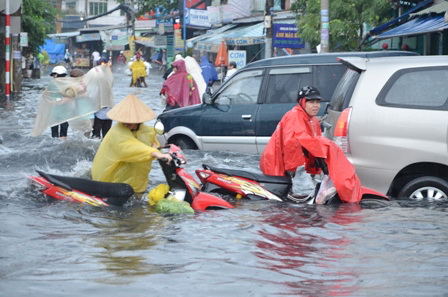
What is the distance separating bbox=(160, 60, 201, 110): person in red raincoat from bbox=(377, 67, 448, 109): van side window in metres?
9.72

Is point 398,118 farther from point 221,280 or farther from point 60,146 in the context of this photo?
point 60,146

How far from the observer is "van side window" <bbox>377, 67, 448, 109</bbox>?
28.4ft

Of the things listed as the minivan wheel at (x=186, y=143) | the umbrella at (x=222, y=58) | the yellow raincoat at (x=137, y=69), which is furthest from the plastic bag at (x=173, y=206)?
the yellow raincoat at (x=137, y=69)

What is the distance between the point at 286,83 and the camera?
519 inches

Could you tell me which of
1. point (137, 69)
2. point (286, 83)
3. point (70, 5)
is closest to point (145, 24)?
point (70, 5)

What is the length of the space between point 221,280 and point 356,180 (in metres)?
3.10

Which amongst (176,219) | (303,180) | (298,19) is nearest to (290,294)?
(176,219)

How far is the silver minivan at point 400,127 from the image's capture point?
8586 mm

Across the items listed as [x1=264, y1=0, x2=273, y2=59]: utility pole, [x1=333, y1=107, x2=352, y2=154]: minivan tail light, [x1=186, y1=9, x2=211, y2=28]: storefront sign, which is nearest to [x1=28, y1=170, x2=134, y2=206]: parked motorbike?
[x1=333, y1=107, x2=352, y2=154]: minivan tail light

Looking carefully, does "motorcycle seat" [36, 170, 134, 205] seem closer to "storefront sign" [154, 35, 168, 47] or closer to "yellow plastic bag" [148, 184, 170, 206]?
"yellow plastic bag" [148, 184, 170, 206]

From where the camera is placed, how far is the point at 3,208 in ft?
30.3

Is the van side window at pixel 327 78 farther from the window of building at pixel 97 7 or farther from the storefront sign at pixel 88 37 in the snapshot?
the window of building at pixel 97 7

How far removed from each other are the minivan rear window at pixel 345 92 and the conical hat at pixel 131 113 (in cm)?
197

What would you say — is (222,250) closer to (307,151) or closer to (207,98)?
(307,151)
